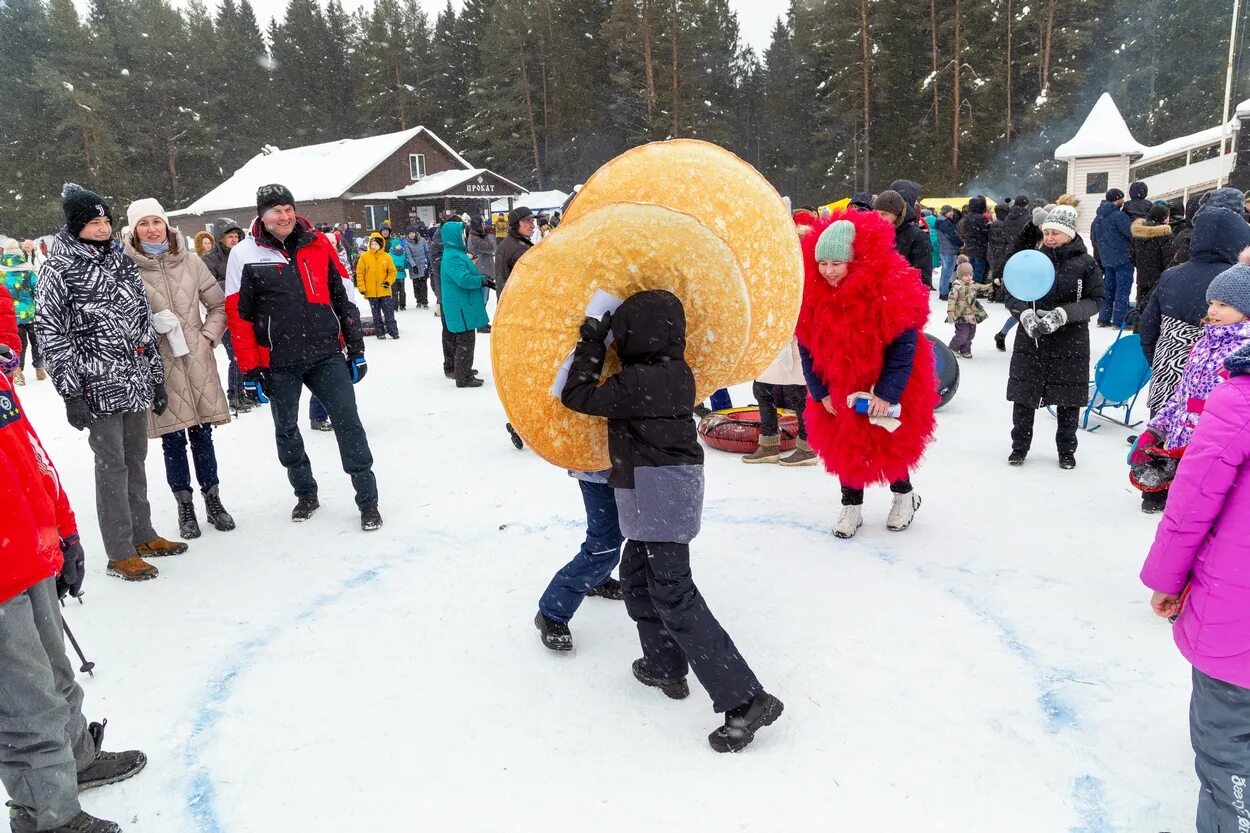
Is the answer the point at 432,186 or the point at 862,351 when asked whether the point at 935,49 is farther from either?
the point at 862,351

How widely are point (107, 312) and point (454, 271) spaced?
16.2ft

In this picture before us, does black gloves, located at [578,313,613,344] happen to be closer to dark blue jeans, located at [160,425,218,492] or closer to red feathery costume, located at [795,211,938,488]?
red feathery costume, located at [795,211,938,488]

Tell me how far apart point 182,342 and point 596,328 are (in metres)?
3.32

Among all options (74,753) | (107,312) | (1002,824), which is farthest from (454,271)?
(1002,824)

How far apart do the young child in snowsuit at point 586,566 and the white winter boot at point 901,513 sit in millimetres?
1985

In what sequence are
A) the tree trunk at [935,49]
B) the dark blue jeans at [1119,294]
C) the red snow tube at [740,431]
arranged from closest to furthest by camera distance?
the red snow tube at [740,431], the dark blue jeans at [1119,294], the tree trunk at [935,49]

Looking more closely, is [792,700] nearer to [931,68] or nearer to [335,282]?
[335,282]

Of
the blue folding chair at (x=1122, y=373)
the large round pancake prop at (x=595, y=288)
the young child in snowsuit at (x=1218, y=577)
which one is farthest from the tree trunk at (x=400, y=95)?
the young child in snowsuit at (x=1218, y=577)

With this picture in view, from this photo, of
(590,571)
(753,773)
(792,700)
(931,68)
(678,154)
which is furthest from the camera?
(931,68)

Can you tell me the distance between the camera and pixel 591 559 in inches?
128

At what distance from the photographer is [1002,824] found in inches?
91.3

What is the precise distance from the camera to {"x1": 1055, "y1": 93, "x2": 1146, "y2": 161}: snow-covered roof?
2228 centimetres

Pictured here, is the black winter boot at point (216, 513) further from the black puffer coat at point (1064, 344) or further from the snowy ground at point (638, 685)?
the black puffer coat at point (1064, 344)

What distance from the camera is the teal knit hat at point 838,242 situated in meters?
4.02
